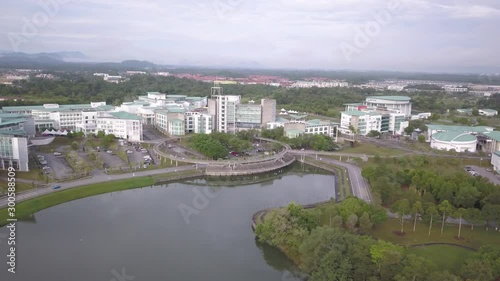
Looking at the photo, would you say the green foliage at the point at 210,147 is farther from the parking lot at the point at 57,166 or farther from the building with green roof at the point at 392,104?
the building with green roof at the point at 392,104

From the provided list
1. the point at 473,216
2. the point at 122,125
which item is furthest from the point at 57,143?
the point at 473,216

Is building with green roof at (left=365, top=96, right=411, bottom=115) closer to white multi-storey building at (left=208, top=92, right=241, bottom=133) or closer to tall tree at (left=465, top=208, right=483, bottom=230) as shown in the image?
white multi-storey building at (left=208, top=92, right=241, bottom=133)

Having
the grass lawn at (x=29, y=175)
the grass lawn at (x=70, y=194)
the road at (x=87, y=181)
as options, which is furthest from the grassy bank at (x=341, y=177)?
the grass lawn at (x=29, y=175)

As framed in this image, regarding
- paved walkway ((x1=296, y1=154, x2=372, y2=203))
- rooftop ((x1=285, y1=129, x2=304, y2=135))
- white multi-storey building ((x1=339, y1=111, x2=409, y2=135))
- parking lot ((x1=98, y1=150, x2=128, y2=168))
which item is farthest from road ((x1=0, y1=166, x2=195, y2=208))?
white multi-storey building ((x1=339, y1=111, x2=409, y2=135))
